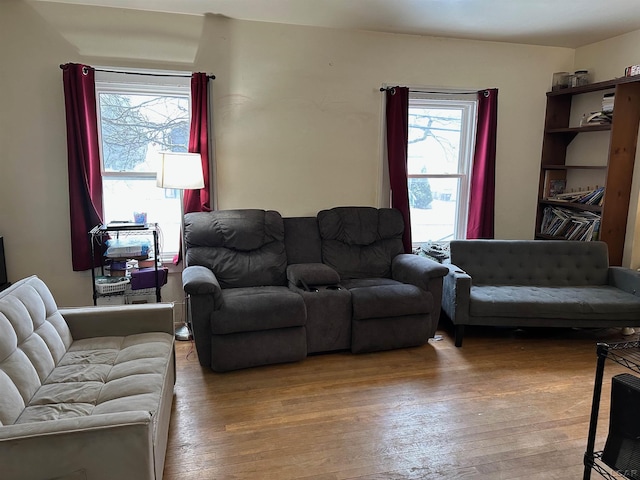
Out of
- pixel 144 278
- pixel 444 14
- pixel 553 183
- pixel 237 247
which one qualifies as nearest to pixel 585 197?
pixel 553 183

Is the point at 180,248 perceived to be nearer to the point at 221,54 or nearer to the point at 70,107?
the point at 70,107

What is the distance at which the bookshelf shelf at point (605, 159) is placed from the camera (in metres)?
3.66

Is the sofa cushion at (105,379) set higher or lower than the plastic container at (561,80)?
lower

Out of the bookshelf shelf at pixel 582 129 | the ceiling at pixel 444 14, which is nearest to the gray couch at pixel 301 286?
the ceiling at pixel 444 14

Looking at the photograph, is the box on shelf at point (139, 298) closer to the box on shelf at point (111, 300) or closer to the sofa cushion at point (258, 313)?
the box on shelf at point (111, 300)

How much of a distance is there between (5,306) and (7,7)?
2483mm

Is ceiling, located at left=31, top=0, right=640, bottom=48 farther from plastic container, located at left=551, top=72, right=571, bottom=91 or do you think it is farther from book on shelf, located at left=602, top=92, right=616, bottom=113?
book on shelf, located at left=602, top=92, right=616, bottom=113

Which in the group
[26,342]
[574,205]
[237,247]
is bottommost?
[26,342]

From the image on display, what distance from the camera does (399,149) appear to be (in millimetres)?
3904

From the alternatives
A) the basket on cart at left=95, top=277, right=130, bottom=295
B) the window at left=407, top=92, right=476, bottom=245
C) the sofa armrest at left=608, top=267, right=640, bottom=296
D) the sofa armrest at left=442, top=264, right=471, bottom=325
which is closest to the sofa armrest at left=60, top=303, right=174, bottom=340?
the basket on cart at left=95, top=277, right=130, bottom=295

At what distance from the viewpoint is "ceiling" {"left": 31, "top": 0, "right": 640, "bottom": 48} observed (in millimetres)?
3113

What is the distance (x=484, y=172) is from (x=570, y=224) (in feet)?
3.26

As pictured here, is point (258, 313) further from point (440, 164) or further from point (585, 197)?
point (585, 197)

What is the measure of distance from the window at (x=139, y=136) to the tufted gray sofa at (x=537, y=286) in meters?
2.50
